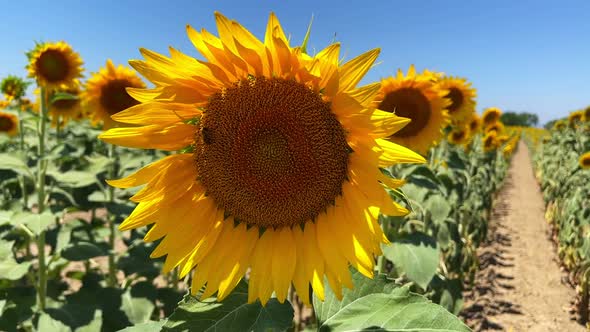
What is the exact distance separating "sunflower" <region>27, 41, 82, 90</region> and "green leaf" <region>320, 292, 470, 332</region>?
12.6 ft

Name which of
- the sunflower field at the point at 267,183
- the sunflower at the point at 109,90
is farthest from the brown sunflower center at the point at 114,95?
the sunflower field at the point at 267,183

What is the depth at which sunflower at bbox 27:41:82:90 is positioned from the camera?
14.2 feet

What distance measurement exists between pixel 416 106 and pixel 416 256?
3.25 ft

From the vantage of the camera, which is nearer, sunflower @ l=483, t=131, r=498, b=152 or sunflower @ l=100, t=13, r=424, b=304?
sunflower @ l=100, t=13, r=424, b=304

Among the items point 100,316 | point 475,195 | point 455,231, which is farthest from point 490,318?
point 100,316

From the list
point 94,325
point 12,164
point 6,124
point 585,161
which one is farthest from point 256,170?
point 585,161

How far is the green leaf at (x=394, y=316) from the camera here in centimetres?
127

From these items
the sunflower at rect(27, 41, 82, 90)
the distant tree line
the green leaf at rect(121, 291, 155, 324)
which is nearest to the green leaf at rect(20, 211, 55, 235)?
the green leaf at rect(121, 291, 155, 324)

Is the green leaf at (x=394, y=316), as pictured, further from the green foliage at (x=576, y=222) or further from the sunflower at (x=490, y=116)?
the sunflower at (x=490, y=116)

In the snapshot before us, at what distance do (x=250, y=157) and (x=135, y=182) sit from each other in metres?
0.37

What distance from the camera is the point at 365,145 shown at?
1.39 meters

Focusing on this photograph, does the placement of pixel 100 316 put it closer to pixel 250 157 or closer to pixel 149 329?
pixel 149 329

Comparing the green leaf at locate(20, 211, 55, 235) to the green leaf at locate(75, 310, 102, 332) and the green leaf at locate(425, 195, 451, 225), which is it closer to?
the green leaf at locate(75, 310, 102, 332)

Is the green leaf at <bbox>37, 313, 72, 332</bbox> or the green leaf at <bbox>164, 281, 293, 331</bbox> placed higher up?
the green leaf at <bbox>164, 281, 293, 331</bbox>
